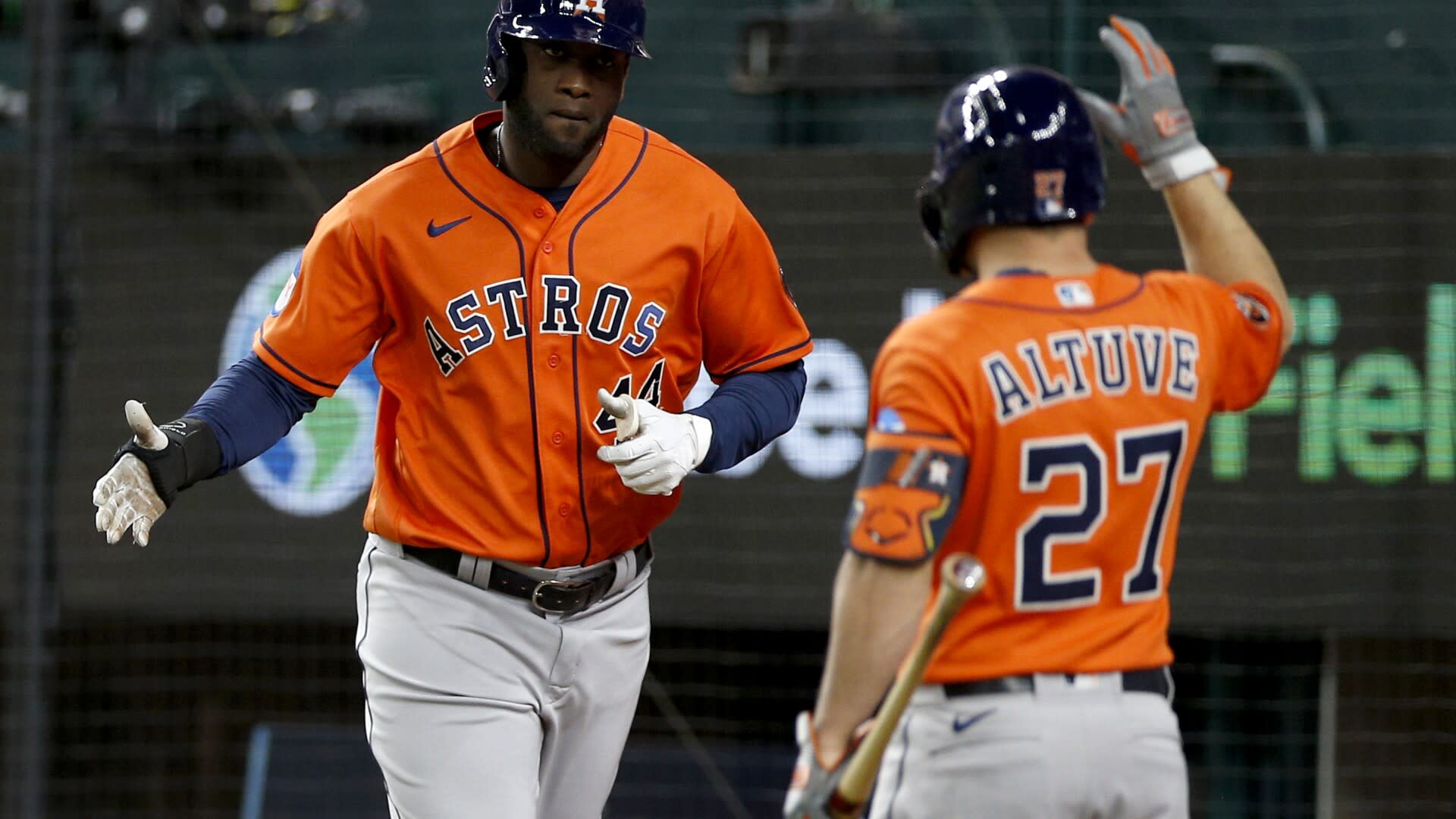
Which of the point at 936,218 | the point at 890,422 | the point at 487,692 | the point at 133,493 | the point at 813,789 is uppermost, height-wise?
the point at 936,218

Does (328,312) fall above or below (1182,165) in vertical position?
below

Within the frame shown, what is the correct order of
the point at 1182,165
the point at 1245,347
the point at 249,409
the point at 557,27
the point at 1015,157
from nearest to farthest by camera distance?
the point at 1015,157, the point at 1245,347, the point at 1182,165, the point at 557,27, the point at 249,409

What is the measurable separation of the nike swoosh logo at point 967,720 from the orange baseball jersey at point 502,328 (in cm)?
92

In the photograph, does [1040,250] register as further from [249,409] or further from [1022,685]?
[249,409]

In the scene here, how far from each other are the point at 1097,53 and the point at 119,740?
12.0 feet

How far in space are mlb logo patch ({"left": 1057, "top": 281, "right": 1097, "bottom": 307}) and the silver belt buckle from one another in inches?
41.8

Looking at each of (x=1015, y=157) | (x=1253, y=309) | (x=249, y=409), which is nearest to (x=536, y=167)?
(x=249, y=409)

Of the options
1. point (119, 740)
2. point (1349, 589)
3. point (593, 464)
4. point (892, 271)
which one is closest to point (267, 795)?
point (119, 740)

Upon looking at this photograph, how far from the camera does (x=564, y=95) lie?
108 inches

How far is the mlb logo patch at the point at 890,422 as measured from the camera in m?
2.02

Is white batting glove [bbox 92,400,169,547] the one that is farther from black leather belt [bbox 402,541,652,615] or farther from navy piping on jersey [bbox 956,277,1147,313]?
navy piping on jersey [bbox 956,277,1147,313]

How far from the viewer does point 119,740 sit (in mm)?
5312

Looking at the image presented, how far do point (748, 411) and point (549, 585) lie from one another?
17.4 inches

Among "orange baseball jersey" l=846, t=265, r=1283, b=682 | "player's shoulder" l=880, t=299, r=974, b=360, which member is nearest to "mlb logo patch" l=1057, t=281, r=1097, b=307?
"orange baseball jersey" l=846, t=265, r=1283, b=682
